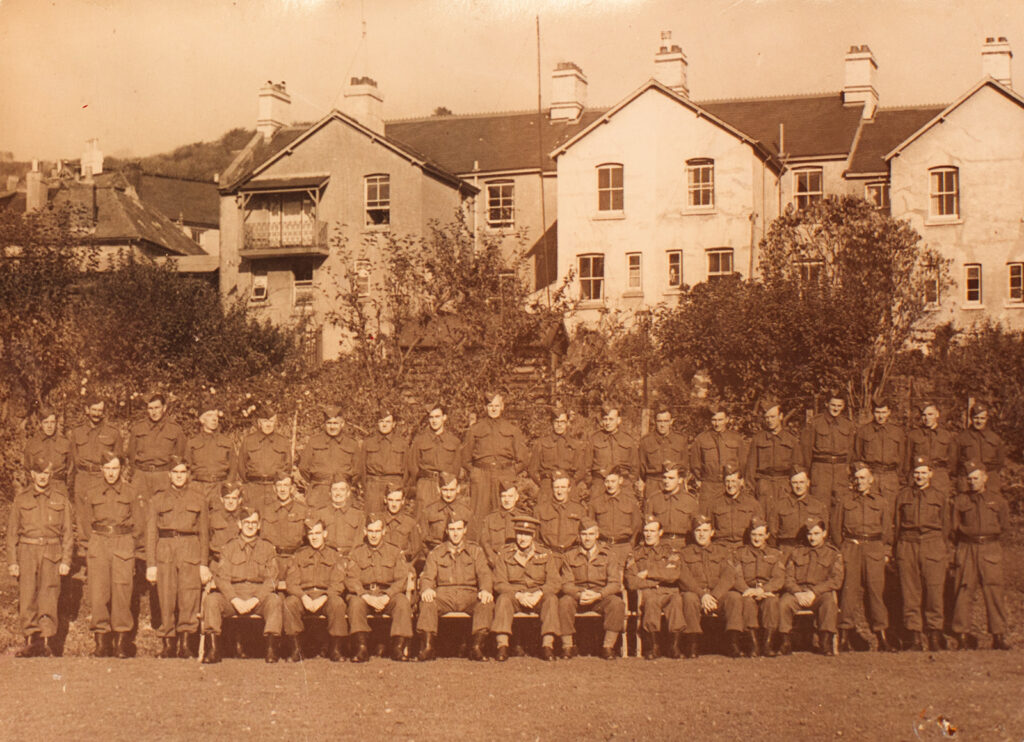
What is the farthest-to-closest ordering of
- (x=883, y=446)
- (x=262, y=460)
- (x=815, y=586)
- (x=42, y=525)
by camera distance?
(x=262, y=460)
(x=883, y=446)
(x=42, y=525)
(x=815, y=586)

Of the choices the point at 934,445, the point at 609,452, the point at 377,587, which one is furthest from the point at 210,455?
the point at 934,445

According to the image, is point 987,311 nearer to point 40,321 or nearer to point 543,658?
point 543,658

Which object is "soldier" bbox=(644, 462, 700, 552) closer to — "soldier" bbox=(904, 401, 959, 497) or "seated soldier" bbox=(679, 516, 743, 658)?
"seated soldier" bbox=(679, 516, 743, 658)

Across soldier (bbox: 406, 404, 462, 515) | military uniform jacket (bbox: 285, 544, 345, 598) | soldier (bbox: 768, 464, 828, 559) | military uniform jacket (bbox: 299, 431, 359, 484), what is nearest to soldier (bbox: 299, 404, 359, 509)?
military uniform jacket (bbox: 299, 431, 359, 484)

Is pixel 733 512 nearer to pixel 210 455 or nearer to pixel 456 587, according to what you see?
pixel 456 587

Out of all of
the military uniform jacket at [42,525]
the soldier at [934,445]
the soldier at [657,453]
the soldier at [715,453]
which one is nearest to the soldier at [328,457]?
the military uniform jacket at [42,525]

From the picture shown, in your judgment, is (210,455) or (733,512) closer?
(733,512)
